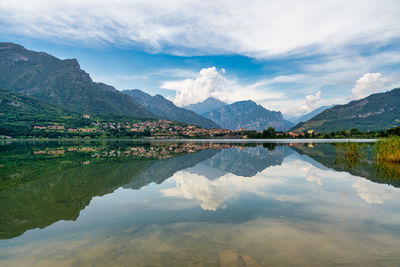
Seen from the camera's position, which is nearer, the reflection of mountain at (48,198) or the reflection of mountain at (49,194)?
the reflection of mountain at (48,198)

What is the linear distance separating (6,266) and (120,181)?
519 inches

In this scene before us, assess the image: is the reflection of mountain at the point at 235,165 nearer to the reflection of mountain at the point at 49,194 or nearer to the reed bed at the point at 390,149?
the reflection of mountain at the point at 49,194

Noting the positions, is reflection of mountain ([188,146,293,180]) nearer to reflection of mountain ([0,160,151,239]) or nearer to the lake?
the lake

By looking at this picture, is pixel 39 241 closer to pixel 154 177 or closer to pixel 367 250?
pixel 367 250

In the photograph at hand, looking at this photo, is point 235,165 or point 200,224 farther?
point 235,165

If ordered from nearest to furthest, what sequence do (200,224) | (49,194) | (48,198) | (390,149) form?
Answer: (200,224), (48,198), (49,194), (390,149)

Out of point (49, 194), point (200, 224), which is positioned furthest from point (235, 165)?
point (200, 224)

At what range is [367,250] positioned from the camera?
7.14 metres

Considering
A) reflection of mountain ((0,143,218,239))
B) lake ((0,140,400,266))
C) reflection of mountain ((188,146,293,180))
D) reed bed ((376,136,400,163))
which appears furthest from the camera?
reed bed ((376,136,400,163))

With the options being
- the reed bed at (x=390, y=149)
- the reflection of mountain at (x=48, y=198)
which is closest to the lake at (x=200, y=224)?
the reflection of mountain at (x=48, y=198)

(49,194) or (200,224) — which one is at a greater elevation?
(200,224)

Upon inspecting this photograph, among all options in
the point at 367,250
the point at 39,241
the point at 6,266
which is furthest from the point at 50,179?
the point at 367,250

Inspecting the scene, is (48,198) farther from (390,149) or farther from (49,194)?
(390,149)

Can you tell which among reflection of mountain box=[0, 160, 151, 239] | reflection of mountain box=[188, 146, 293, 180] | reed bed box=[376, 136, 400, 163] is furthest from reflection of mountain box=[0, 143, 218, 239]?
reed bed box=[376, 136, 400, 163]
